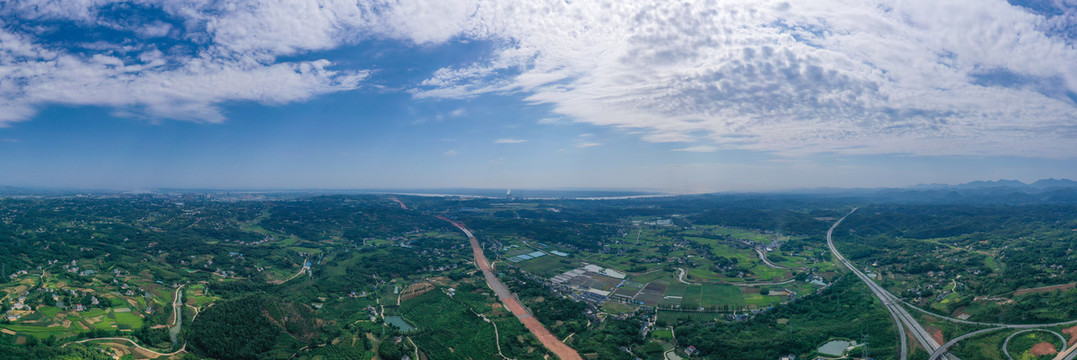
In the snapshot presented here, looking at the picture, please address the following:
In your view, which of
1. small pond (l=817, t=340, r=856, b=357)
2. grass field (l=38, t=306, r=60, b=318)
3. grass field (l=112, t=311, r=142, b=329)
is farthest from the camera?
grass field (l=112, t=311, r=142, b=329)

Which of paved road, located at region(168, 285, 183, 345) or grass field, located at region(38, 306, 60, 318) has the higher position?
grass field, located at region(38, 306, 60, 318)

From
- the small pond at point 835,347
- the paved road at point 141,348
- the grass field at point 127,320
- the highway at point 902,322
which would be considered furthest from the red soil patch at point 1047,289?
the grass field at point 127,320

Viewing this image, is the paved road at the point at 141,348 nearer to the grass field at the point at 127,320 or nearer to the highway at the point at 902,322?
the grass field at the point at 127,320

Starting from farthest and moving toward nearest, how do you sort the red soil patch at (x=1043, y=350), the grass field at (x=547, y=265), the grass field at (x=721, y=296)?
the grass field at (x=547, y=265) < the grass field at (x=721, y=296) < the red soil patch at (x=1043, y=350)

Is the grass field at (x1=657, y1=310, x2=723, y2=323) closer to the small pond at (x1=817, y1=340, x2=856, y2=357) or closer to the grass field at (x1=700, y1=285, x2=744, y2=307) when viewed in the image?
the grass field at (x1=700, y1=285, x2=744, y2=307)

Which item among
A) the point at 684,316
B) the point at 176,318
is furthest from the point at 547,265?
the point at 176,318

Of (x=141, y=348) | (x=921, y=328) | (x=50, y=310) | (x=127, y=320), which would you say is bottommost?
(x=921, y=328)

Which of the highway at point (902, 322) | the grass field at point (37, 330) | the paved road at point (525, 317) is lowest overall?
the paved road at point (525, 317)

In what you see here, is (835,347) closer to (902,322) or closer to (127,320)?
(902,322)

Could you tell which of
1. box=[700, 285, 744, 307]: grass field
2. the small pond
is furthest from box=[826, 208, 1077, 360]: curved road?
box=[700, 285, 744, 307]: grass field
